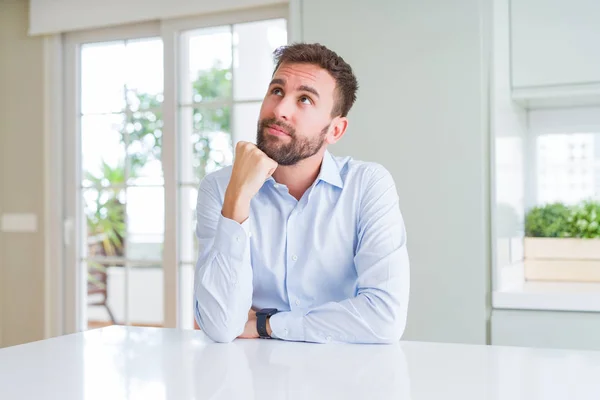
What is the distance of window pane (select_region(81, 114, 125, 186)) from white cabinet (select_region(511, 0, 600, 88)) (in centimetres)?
222

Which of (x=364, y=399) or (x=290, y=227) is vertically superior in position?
(x=290, y=227)

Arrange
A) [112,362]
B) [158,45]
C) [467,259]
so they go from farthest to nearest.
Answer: [158,45] → [467,259] → [112,362]

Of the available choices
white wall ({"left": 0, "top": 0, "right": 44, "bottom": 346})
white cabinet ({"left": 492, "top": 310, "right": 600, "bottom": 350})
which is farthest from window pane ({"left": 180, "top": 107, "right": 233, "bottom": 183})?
white cabinet ({"left": 492, "top": 310, "right": 600, "bottom": 350})

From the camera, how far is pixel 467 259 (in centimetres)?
270

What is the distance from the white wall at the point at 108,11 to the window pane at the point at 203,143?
20.1 inches

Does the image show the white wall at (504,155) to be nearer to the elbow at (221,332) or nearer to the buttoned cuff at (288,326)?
the buttoned cuff at (288,326)

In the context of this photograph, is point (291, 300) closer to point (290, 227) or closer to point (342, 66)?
point (290, 227)

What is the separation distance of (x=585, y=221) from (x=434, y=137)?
2.68ft

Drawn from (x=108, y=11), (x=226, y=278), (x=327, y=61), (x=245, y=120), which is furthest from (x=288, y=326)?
(x=108, y=11)

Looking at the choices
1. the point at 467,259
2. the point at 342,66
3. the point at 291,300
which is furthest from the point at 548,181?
the point at 291,300

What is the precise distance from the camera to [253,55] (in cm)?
356

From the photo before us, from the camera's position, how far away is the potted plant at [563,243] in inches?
116

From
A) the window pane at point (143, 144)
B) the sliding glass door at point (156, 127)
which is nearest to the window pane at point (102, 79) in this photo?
the sliding glass door at point (156, 127)

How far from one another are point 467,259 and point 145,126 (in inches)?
82.4
